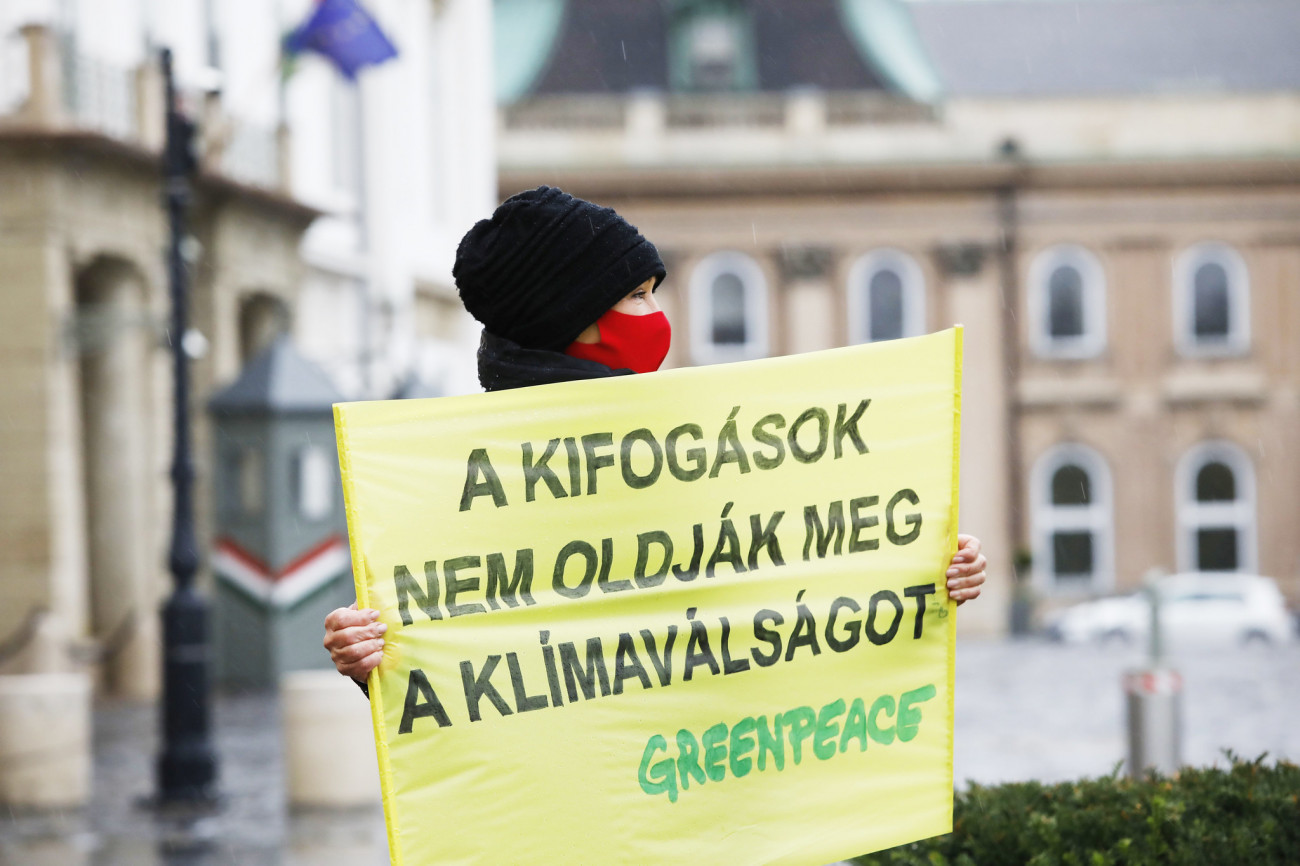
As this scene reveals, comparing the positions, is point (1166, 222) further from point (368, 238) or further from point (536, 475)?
point (536, 475)

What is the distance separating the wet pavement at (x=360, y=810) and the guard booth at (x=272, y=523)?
26.7 inches

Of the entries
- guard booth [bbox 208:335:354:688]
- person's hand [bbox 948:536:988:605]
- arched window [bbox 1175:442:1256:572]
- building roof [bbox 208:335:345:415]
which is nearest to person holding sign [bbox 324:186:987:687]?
person's hand [bbox 948:536:988:605]

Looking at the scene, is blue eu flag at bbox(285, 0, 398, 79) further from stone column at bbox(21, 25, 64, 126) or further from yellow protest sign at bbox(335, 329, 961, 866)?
yellow protest sign at bbox(335, 329, 961, 866)

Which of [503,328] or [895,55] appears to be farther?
[895,55]

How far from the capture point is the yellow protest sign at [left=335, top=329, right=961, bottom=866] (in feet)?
9.28

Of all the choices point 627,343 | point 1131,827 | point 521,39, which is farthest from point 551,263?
point 521,39

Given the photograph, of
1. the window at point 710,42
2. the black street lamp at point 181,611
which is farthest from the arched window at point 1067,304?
the black street lamp at point 181,611

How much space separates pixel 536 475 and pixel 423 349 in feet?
72.1

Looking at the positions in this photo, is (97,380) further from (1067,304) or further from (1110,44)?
(1110,44)

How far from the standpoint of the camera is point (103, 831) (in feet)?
29.6

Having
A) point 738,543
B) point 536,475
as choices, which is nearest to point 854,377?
point 738,543

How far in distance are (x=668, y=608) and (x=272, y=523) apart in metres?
13.8

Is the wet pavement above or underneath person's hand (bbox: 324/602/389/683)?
underneath

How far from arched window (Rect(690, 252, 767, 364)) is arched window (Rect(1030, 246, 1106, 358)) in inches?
223
